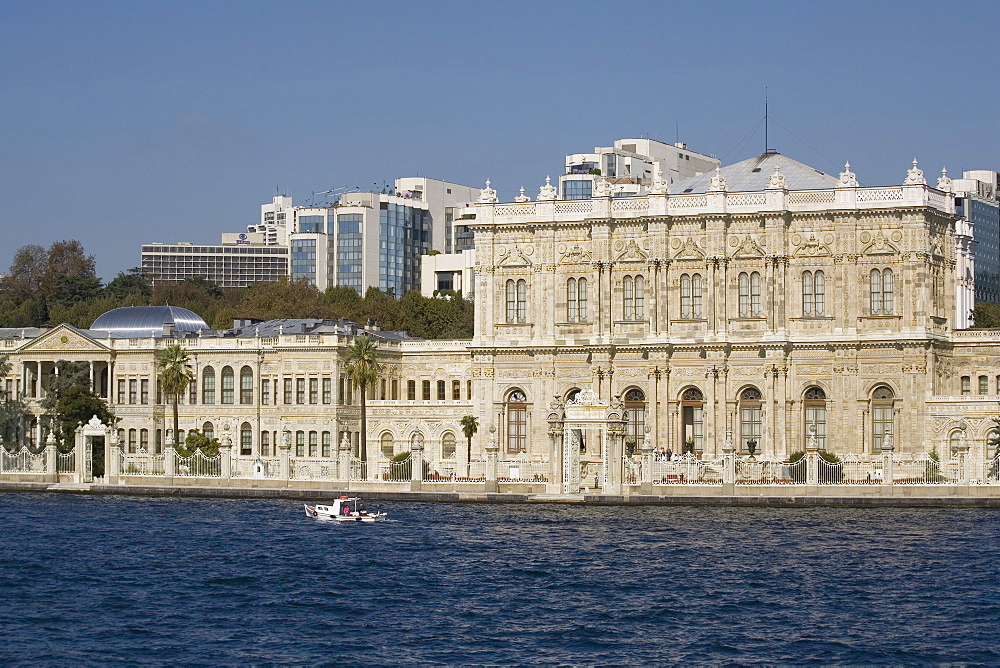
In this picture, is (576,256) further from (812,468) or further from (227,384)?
(812,468)

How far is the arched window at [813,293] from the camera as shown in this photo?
79875mm

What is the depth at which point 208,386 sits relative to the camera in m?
92.1

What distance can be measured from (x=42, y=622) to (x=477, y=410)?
44.9 m

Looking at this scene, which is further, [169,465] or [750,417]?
[750,417]

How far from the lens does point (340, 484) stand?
72.4 meters

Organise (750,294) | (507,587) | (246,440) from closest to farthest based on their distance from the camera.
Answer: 1. (507,587)
2. (750,294)
3. (246,440)

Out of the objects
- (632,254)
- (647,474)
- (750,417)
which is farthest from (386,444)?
(647,474)

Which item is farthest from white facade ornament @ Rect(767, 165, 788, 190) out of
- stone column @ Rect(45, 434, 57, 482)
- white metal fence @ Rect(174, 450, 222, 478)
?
stone column @ Rect(45, 434, 57, 482)

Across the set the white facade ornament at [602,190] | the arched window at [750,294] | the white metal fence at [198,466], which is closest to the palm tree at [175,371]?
the white metal fence at [198,466]

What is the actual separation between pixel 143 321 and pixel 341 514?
127ft

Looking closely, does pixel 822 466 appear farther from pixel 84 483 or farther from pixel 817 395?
pixel 84 483

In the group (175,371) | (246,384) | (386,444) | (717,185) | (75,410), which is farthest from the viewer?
(246,384)

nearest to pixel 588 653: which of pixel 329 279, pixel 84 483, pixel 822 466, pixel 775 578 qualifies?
pixel 775 578

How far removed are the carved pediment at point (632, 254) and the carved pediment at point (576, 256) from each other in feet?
5.09
